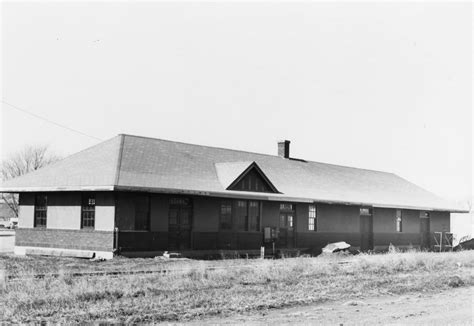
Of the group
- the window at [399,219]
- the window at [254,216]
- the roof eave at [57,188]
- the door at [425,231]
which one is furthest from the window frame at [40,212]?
the door at [425,231]

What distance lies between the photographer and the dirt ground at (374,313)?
34.1ft

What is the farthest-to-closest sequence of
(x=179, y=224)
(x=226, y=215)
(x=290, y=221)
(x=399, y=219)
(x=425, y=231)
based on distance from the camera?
(x=425, y=231) < (x=399, y=219) < (x=290, y=221) < (x=226, y=215) < (x=179, y=224)

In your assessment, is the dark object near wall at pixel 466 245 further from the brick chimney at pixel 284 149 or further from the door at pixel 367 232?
the brick chimney at pixel 284 149

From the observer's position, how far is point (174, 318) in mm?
10547

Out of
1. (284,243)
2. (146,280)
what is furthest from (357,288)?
(284,243)

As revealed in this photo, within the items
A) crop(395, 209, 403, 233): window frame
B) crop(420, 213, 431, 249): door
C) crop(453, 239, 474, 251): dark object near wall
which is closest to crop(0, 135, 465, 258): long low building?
crop(395, 209, 403, 233): window frame

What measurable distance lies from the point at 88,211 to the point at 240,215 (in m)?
7.21

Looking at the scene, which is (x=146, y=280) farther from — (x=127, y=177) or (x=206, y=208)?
(x=206, y=208)

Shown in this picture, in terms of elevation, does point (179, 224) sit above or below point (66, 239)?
above

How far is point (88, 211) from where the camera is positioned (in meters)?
24.3

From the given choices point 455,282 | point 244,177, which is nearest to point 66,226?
point 244,177

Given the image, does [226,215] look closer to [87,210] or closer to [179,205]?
[179,205]

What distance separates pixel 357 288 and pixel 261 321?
5.49 metres

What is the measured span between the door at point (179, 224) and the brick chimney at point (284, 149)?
1380 centimetres
